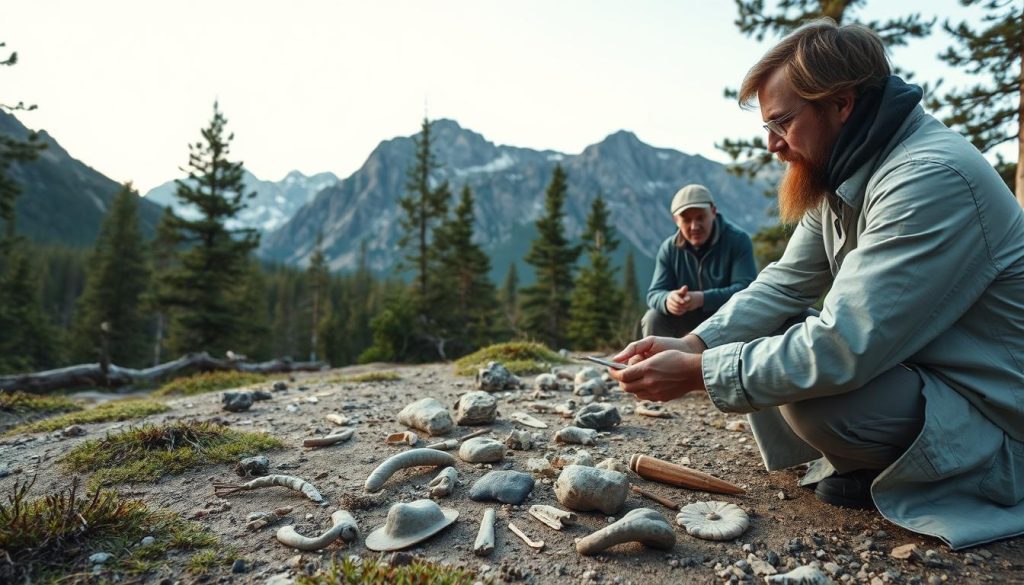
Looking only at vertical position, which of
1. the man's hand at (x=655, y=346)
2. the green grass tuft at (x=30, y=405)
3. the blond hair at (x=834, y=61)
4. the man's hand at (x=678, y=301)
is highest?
the blond hair at (x=834, y=61)

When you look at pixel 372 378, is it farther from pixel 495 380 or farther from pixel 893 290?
pixel 893 290

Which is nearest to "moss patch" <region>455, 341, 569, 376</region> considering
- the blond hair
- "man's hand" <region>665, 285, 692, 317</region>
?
"man's hand" <region>665, 285, 692, 317</region>

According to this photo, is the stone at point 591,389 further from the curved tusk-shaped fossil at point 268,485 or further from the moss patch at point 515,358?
the curved tusk-shaped fossil at point 268,485

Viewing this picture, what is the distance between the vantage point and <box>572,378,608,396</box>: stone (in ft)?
18.6

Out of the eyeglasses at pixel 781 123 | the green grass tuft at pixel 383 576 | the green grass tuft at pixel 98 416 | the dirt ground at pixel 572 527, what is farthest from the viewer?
the green grass tuft at pixel 98 416

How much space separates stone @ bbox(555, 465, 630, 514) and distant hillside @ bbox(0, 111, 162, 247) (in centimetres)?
15569

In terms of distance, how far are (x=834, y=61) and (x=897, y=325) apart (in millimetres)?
1159

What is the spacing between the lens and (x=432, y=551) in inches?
92.4

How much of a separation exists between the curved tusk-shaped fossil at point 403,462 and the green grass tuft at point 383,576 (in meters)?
0.98

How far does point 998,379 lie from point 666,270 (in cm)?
406

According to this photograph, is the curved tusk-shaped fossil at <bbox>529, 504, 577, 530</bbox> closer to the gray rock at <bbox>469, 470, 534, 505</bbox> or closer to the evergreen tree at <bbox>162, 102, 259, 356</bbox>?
the gray rock at <bbox>469, 470, 534, 505</bbox>

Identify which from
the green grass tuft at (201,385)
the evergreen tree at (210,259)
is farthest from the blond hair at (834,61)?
the evergreen tree at (210,259)

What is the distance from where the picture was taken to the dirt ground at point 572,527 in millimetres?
2148

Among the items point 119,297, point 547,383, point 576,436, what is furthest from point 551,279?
point 576,436
